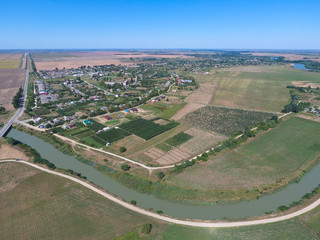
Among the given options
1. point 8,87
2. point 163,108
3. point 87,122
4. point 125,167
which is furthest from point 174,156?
point 8,87

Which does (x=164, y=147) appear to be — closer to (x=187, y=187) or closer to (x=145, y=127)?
(x=145, y=127)

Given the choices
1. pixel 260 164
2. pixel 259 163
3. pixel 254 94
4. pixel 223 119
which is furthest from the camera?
pixel 254 94

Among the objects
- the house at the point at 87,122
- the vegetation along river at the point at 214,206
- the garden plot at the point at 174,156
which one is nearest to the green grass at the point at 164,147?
the garden plot at the point at 174,156

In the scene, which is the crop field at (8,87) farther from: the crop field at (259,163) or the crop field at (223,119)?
the crop field at (259,163)

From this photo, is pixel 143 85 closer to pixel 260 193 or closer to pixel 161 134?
pixel 161 134

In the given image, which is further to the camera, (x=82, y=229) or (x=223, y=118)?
(x=223, y=118)

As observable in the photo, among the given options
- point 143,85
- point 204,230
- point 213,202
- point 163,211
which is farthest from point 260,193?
point 143,85

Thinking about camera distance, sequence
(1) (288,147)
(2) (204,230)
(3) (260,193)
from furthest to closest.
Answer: (1) (288,147)
(3) (260,193)
(2) (204,230)
